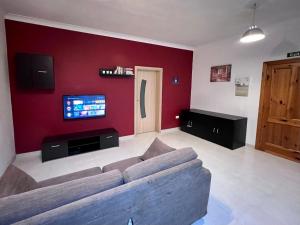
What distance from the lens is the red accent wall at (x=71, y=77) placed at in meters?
3.15

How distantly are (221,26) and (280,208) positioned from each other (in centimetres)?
329

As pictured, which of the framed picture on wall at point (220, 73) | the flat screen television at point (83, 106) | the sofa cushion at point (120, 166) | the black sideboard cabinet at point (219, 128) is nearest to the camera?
the sofa cushion at point (120, 166)

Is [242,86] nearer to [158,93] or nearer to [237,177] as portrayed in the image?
[158,93]

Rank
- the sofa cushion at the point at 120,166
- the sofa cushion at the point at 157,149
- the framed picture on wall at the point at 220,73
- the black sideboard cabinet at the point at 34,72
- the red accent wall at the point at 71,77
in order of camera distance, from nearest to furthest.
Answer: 1. the sofa cushion at the point at 120,166
2. the sofa cushion at the point at 157,149
3. the black sideboard cabinet at the point at 34,72
4. the red accent wall at the point at 71,77
5. the framed picture on wall at the point at 220,73

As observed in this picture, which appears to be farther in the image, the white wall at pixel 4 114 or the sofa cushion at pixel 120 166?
the white wall at pixel 4 114

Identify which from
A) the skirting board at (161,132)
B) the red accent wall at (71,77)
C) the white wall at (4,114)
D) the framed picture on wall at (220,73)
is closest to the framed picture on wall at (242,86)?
the framed picture on wall at (220,73)

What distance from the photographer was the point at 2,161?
2.62 meters

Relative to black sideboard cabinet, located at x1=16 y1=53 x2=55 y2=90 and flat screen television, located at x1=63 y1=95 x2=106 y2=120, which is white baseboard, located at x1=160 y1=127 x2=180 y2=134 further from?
black sideboard cabinet, located at x1=16 y1=53 x2=55 y2=90

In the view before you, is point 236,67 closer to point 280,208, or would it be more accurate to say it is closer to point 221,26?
point 221,26

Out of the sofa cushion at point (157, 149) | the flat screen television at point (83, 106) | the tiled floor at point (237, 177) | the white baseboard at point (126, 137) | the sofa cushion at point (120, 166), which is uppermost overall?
the flat screen television at point (83, 106)

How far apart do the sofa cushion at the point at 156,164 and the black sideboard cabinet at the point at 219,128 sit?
8.44ft

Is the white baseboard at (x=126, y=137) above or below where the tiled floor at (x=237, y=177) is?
above

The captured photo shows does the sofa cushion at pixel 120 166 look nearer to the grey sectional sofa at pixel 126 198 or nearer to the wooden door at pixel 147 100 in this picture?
the grey sectional sofa at pixel 126 198

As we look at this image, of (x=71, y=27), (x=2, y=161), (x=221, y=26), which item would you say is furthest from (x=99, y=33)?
(x=2, y=161)
